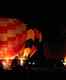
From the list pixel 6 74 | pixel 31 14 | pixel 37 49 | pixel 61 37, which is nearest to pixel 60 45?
pixel 61 37

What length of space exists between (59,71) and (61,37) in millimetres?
464

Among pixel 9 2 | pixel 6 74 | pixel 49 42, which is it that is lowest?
pixel 6 74

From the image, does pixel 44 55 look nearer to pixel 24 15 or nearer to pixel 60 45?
pixel 60 45

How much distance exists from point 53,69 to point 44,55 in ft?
0.75

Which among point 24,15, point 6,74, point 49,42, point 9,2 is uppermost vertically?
point 9,2

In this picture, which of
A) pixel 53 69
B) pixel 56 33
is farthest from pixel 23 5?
pixel 53 69

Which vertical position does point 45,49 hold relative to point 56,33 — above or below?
below

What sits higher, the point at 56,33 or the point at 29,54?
the point at 56,33

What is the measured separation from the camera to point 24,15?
2756mm

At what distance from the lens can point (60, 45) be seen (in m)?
2.74

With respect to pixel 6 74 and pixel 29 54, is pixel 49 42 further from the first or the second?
pixel 6 74

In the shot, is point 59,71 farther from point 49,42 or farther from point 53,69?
point 49,42

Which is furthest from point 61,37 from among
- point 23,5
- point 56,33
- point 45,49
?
point 23,5

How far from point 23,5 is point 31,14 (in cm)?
17
